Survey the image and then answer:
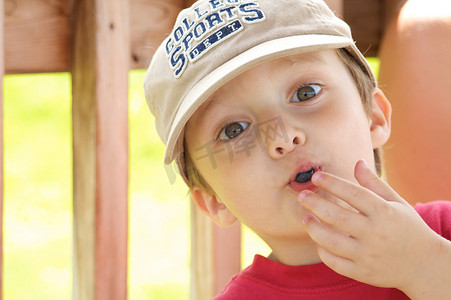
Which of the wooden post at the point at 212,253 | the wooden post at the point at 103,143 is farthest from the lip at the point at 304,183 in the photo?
the wooden post at the point at 212,253

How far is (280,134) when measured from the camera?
3.89 ft

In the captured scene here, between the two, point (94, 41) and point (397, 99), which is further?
point (397, 99)

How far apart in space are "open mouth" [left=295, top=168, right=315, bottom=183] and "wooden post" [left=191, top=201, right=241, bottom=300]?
2.31 feet

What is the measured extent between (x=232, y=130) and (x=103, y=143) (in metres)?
0.43

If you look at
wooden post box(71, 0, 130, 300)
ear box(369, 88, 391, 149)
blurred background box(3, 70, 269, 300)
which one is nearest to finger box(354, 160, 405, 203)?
ear box(369, 88, 391, 149)

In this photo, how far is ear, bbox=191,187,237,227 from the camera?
1.49m

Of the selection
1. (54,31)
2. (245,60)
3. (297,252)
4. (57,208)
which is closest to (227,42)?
(245,60)

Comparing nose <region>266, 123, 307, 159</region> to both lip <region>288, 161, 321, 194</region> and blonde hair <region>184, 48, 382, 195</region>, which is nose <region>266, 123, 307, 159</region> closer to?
lip <region>288, 161, 321, 194</region>

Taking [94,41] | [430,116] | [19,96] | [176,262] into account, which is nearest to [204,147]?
[94,41]

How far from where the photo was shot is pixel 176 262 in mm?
2990

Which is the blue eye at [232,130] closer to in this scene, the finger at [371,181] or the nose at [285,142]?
the nose at [285,142]

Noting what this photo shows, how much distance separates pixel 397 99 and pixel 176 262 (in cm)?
150

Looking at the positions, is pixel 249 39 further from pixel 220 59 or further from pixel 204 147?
pixel 204 147

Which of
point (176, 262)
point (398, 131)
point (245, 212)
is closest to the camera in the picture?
point (245, 212)
